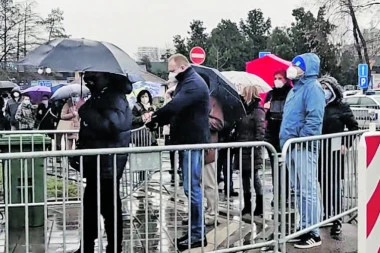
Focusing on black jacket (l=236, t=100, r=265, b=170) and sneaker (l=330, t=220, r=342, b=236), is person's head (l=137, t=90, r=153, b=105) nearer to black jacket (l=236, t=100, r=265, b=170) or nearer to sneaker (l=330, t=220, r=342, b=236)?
black jacket (l=236, t=100, r=265, b=170)

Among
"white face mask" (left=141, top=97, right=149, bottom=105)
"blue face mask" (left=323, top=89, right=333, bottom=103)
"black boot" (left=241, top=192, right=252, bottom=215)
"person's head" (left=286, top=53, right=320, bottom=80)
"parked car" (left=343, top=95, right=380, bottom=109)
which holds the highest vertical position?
"person's head" (left=286, top=53, right=320, bottom=80)

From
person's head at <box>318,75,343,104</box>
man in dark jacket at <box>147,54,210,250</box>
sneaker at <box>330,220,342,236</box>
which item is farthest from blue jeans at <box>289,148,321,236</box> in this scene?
person's head at <box>318,75,343,104</box>

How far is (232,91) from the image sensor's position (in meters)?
7.83

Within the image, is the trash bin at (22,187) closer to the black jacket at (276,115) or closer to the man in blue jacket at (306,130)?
the man in blue jacket at (306,130)

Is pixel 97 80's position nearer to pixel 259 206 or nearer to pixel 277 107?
pixel 259 206

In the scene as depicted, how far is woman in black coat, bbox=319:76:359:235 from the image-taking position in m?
6.70

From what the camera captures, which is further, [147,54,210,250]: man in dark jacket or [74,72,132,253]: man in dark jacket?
[147,54,210,250]: man in dark jacket

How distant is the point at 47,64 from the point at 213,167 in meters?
2.03

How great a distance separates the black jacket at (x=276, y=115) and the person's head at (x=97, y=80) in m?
2.77

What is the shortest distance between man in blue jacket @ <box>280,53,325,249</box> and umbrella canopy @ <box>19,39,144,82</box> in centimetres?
164

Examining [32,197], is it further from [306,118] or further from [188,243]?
[306,118]

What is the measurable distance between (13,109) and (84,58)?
484 inches

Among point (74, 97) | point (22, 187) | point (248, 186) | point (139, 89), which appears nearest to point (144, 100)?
point (74, 97)

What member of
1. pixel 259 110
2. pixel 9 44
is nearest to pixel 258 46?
pixel 9 44
